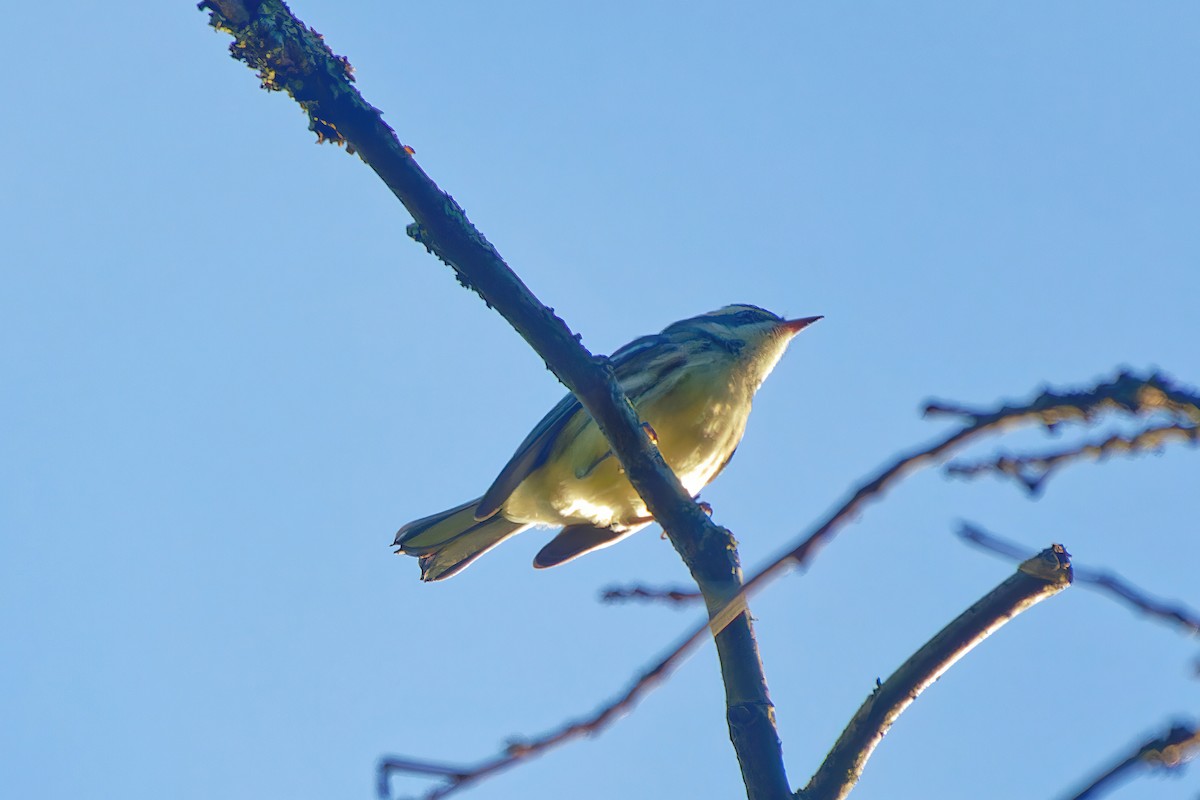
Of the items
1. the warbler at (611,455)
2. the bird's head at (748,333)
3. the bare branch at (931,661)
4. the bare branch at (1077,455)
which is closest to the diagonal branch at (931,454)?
the bare branch at (1077,455)

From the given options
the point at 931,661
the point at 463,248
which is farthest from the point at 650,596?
the point at 463,248

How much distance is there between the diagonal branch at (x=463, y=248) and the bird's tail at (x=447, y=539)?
2.91 m

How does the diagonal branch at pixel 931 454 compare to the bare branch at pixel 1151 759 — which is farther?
the bare branch at pixel 1151 759

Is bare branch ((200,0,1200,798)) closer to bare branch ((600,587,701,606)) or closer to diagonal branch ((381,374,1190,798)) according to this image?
bare branch ((600,587,701,606))

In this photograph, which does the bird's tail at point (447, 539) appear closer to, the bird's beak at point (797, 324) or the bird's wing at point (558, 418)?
the bird's wing at point (558, 418)

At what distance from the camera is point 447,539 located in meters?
6.68

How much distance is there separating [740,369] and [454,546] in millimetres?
2041

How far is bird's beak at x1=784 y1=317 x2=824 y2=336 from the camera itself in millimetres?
7258

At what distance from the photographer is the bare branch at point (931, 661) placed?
293 centimetres

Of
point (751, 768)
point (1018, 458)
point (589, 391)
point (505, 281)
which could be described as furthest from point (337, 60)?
point (1018, 458)

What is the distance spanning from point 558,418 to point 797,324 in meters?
2.04

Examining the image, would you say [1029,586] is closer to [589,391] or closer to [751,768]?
[751,768]

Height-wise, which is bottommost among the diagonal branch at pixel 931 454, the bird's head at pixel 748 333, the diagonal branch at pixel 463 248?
the diagonal branch at pixel 931 454

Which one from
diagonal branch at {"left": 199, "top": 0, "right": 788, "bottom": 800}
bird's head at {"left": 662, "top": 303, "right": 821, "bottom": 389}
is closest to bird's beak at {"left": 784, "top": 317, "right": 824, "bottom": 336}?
bird's head at {"left": 662, "top": 303, "right": 821, "bottom": 389}
